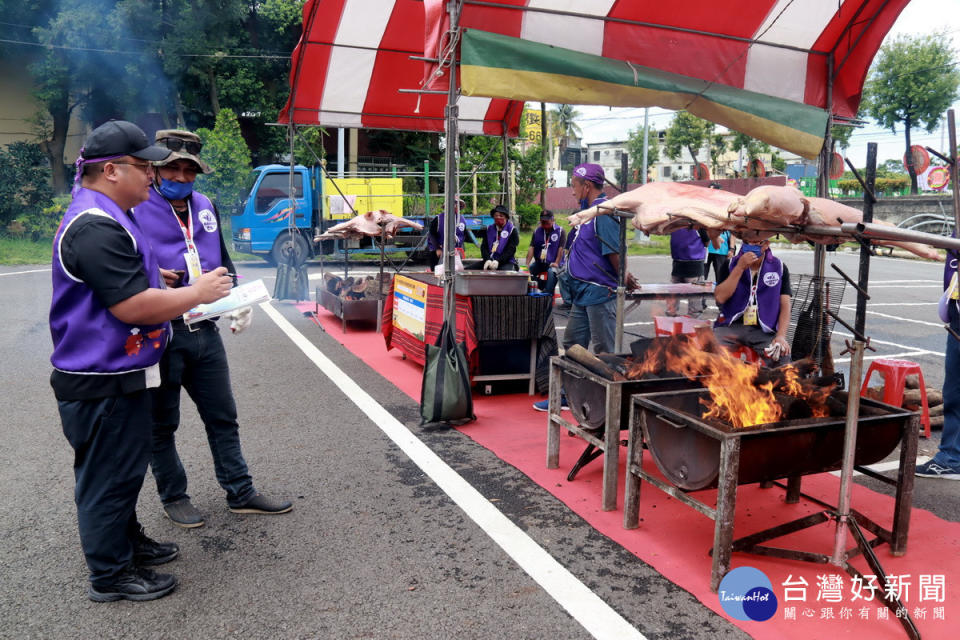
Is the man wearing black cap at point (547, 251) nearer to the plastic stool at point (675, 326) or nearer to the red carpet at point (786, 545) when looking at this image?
the plastic stool at point (675, 326)

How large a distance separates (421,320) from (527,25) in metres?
3.20

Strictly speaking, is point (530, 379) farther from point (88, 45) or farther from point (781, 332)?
point (88, 45)

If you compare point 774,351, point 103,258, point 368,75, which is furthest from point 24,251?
point 774,351

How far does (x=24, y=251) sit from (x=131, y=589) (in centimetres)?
2149

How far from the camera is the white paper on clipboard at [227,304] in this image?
374 cm

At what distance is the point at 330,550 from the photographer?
3.67 m

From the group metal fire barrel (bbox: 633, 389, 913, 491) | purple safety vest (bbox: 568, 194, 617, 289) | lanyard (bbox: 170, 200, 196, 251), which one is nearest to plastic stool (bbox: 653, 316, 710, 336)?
purple safety vest (bbox: 568, 194, 617, 289)

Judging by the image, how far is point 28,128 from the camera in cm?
2892

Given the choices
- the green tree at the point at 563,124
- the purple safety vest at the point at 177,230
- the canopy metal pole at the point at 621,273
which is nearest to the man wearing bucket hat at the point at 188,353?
the purple safety vest at the point at 177,230

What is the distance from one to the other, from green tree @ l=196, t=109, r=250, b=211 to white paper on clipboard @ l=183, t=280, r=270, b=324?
1941cm

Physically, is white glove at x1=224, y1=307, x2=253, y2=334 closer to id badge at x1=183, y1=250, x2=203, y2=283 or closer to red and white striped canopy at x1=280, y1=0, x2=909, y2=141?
id badge at x1=183, y1=250, x2=203, y2=283

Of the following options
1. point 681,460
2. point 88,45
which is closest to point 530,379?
point 681,460

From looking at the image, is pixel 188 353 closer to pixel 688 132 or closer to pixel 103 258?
pixel 103 258

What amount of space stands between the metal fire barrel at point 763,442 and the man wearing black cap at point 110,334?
230cm
